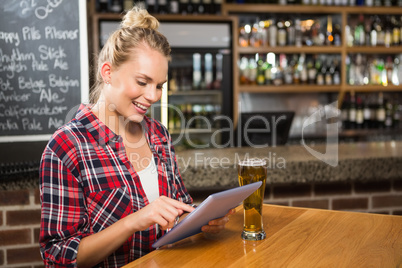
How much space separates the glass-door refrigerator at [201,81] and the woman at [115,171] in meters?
2.45

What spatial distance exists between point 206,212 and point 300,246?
25cm

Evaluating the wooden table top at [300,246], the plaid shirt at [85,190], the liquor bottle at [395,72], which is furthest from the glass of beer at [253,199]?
the liquor bottle at [395,72]

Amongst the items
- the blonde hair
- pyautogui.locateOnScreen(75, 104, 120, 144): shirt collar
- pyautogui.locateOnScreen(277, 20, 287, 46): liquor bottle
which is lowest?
pyautogui.locateOnScreen(75, 104, 120, 144): shirt collar

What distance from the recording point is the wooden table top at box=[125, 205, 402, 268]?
0.94 meters

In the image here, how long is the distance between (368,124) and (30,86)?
3.65m

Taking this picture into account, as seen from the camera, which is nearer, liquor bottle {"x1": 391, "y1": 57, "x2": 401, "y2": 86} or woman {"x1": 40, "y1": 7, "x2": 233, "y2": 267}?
woman {"x1": 40, "y1": 7, "x2": 233, "y2": 267}

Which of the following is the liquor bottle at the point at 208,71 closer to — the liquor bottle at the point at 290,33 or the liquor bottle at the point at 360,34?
the liquor bottle at the point at 290,33

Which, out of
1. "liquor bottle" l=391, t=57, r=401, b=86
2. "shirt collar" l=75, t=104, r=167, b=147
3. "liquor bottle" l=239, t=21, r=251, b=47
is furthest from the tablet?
"liquor bottle" l=391, t=57, r=401, b=86

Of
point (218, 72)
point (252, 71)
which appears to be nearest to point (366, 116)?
point (252, 71)

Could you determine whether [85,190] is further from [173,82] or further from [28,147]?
[173,82]

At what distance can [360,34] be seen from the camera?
4551 millimetres

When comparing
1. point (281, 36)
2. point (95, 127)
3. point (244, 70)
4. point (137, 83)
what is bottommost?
point (95, 127)

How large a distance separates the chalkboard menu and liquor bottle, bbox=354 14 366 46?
3.34 m

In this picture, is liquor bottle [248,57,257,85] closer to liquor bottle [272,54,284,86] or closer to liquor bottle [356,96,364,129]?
liquor bottle [272,54,284,86]
